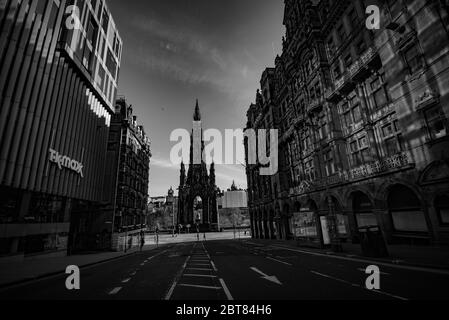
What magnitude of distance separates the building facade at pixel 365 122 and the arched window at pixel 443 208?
0.22 feet

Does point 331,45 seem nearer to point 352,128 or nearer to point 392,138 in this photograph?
point 352,128

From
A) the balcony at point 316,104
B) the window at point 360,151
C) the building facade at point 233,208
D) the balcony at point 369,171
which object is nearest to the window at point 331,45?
the balcony at point 316,104

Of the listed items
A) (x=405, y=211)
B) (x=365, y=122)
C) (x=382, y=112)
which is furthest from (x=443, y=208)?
(x=365, y=122)

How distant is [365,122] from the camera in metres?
19.2

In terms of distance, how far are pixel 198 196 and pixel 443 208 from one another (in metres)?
79.1

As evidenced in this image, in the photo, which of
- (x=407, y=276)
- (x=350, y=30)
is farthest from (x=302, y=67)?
(x=407, y=276)

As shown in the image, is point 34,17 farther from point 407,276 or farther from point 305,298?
point 407,276

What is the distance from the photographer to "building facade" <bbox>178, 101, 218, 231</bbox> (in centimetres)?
8131

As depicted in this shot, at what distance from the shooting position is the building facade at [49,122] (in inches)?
680

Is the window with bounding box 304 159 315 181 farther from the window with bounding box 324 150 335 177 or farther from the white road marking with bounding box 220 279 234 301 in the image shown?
the white road marking with bounding box 220 279 234 301

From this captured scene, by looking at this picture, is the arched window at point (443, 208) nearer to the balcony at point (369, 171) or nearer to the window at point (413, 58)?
the balcony at point (369, 171)
